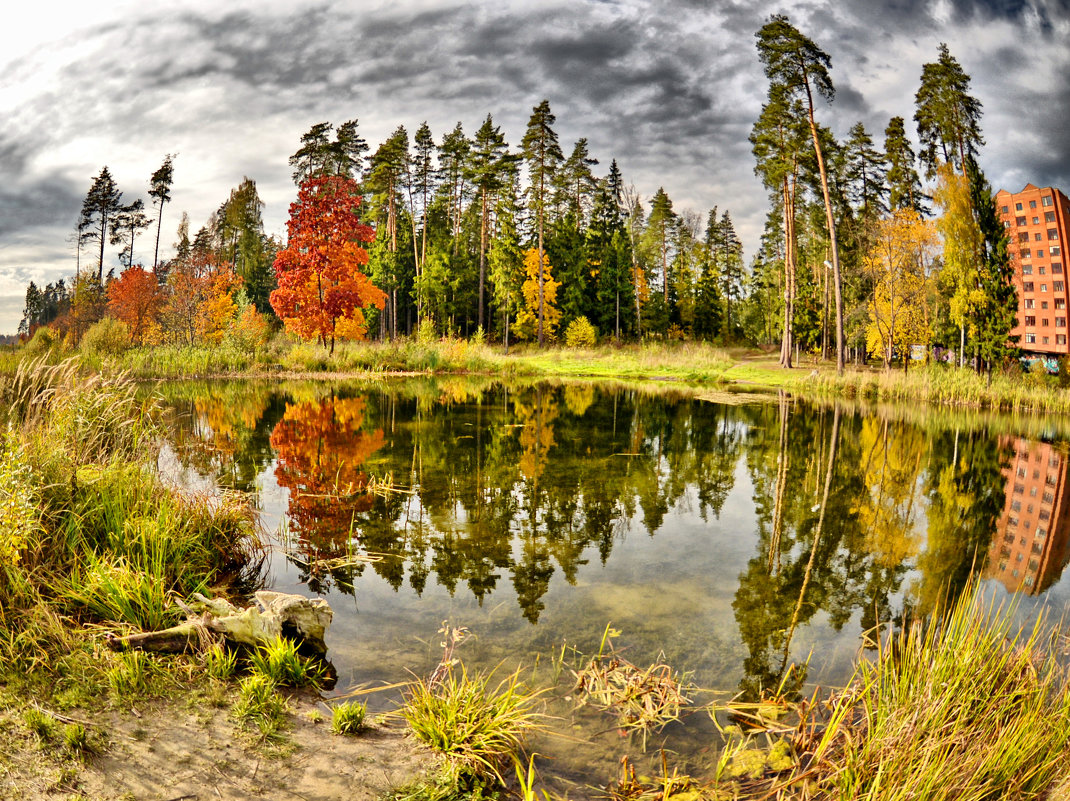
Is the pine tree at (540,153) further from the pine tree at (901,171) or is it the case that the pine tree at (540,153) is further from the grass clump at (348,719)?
the grass clump at (348,719)

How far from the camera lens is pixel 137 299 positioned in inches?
1592

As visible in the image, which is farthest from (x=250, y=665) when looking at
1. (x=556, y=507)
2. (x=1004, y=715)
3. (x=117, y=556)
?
(x=556, y=507)

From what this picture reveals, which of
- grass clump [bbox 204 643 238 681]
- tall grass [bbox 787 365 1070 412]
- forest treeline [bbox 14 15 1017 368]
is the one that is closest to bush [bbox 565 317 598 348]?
forest treeline [bbox 14 15 1017 368]

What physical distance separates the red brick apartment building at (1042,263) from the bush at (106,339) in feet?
214

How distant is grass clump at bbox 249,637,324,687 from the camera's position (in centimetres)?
354

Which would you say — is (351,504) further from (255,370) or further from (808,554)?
(255,370)

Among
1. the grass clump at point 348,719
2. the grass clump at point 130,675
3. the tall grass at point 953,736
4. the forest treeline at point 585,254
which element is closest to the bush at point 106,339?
the forest treeline at point 585,254

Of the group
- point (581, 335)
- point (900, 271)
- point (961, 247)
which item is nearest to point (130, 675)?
point (961, 247)

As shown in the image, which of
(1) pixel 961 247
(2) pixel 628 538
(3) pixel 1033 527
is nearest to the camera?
(2) pixel 628 538

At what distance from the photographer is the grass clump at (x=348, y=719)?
308 centimetres

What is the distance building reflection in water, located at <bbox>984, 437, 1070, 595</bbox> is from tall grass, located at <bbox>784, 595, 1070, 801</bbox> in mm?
3187

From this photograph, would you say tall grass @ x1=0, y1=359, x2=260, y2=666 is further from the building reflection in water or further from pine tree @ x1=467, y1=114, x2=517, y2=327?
pine tree @ x1=467, y1=114, x2=517, y2=327

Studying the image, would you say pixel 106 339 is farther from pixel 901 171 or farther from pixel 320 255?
pixel 901 171

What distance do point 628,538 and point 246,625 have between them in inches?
160
